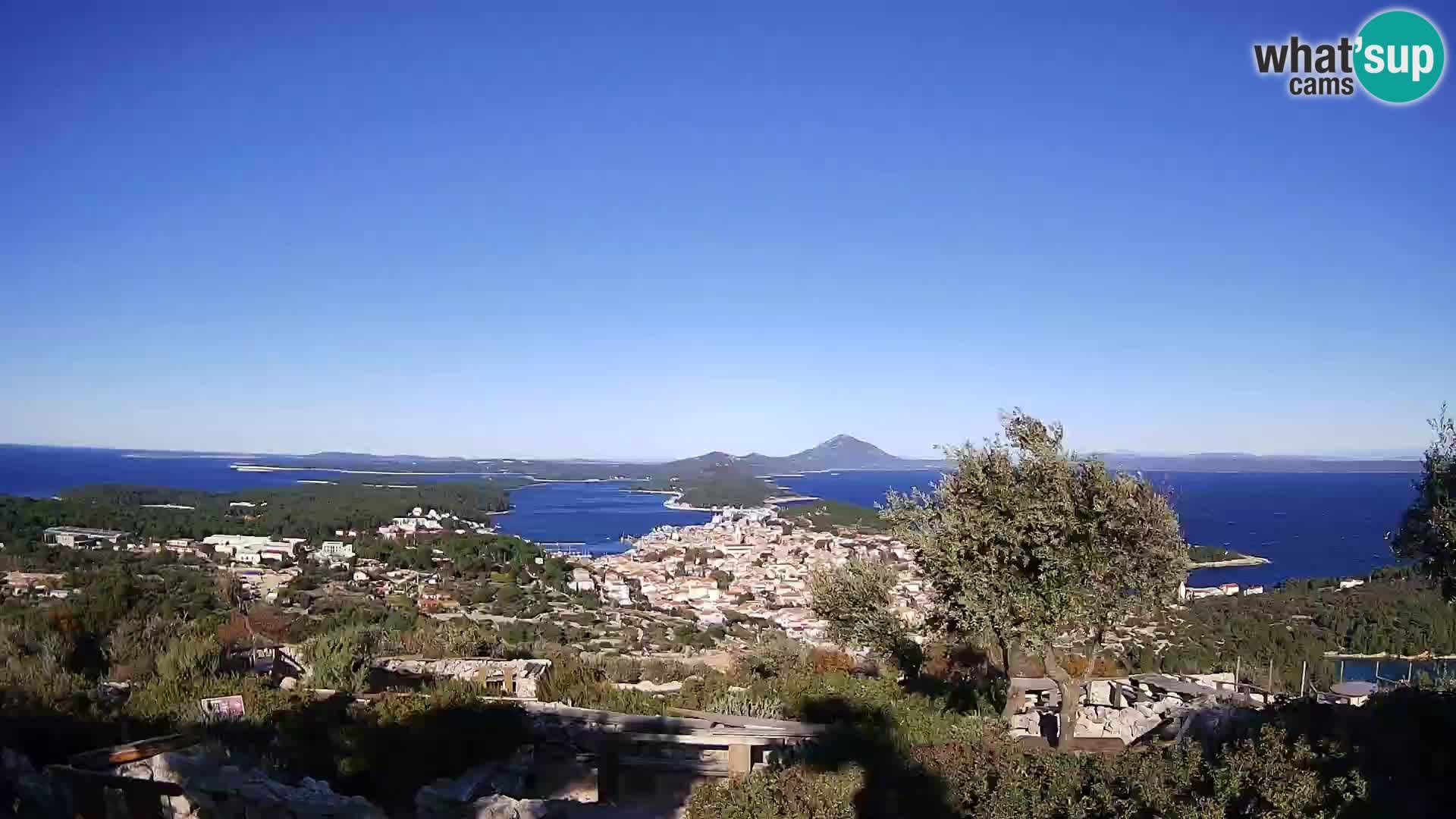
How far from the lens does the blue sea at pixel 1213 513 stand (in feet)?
146

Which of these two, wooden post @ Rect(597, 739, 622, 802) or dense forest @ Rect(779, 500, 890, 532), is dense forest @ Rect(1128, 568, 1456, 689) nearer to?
wooden post @ Rect(597, 739, 622, 802)

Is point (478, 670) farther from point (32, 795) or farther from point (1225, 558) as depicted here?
point (1225, 558)

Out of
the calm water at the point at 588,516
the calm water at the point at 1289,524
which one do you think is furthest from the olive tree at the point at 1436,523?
the calm water at the point at 588,516

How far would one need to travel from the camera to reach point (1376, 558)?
45438 millimetres

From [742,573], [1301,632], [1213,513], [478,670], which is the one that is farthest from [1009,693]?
[1213,513]

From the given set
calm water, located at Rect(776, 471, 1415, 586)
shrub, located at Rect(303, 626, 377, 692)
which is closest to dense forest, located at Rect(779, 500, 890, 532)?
calm water, located at Rect(776, 471, 1415, 586)

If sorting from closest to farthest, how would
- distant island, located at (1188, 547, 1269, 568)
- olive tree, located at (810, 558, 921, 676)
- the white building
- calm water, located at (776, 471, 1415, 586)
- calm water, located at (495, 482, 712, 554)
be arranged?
olive tree, located at (810, 558, 921, 676) → the white building → calm water, located at (776, 471, 1415, 586) → distant island, located at (1188, 547, 1269, 568) → calm water, located at (495, 482, 712, 554)

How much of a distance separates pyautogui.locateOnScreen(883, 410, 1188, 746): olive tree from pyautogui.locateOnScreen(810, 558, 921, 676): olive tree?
2171mm

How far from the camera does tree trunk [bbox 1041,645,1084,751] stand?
8.77 m

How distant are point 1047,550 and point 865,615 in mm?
3710

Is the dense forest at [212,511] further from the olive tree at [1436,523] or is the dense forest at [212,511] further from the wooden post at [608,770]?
the olive tree at [1436,523]

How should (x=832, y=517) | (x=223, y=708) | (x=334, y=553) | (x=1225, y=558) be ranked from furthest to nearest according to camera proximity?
(x=832, y=517) < (x=1225, y=558) < (x=334, y=553) < (x=223, y=708)

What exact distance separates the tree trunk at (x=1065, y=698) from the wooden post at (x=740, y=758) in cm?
299

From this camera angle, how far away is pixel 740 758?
790 centimetres
